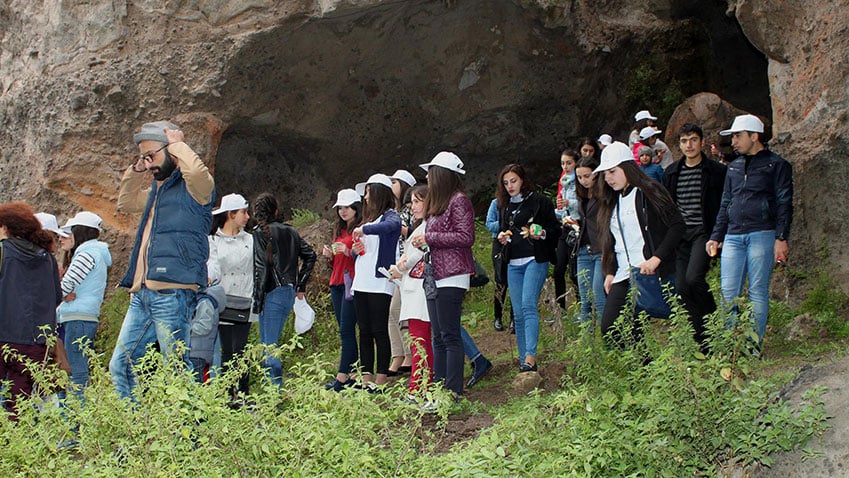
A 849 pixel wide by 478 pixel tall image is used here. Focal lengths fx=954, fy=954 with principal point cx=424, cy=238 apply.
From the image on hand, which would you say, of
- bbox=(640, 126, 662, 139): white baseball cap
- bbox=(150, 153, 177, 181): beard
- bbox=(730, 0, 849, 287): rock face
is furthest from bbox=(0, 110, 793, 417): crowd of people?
bbox=(640, 126, 662, 139): white baseball cap

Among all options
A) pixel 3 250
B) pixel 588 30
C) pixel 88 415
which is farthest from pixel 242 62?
pixel 88 415

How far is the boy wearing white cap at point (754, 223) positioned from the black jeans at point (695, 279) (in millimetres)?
122

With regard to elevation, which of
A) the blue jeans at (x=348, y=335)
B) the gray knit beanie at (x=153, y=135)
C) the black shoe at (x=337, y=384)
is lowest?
the black shoe at (x=337, y=384)

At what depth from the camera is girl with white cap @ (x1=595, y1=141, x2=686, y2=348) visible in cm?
666

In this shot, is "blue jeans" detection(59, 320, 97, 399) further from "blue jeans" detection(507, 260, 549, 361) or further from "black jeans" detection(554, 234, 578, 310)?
"black jeans" detection(554, 234, 578, 310)

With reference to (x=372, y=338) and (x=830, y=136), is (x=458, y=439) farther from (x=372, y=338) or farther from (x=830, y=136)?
(x=830, y=136)

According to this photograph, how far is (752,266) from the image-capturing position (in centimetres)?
764

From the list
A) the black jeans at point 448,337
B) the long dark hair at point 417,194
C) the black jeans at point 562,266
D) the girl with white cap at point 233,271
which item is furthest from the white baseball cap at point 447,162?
the black jeans at point 562,266

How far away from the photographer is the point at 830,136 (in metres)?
9.34

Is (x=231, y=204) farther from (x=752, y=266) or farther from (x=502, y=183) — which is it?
(x=752, y=266)

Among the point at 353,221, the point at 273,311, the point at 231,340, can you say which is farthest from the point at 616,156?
the point at 231,340

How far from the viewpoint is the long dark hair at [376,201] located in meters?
8.46

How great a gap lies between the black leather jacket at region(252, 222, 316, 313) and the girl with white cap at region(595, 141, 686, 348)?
284 centimetres

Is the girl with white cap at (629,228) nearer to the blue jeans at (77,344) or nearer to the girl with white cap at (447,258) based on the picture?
the girl with white cap at (447,258)
